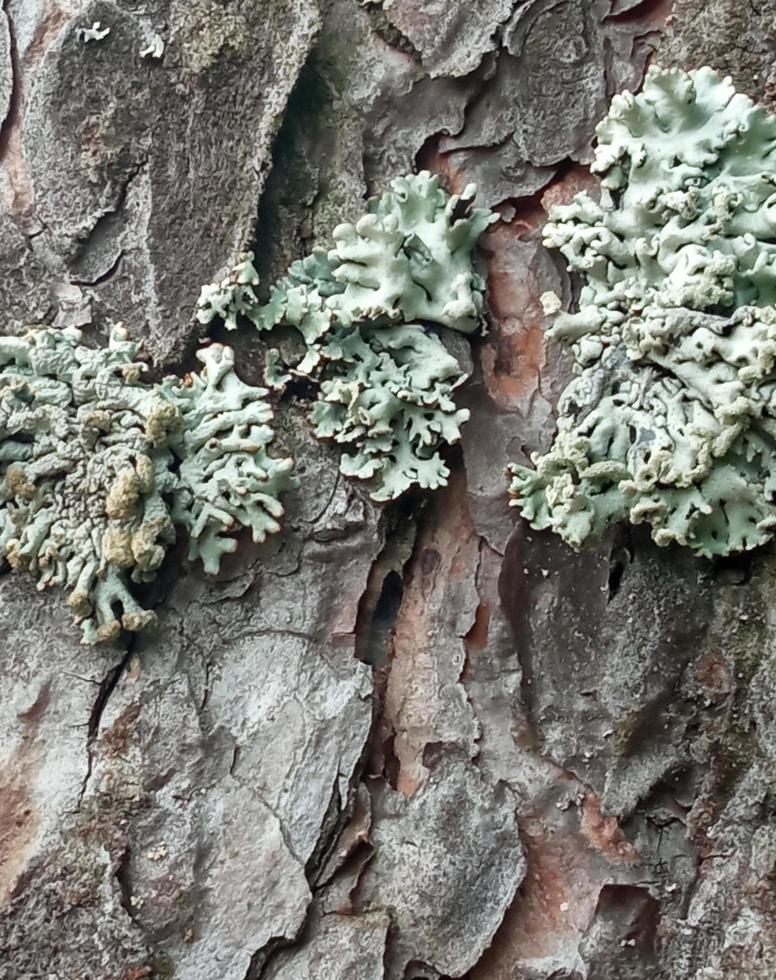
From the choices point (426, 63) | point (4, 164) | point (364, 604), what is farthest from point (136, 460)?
point (426, 63)

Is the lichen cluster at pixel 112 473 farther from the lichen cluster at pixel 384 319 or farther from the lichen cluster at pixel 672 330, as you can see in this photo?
the lichen cluster at pixel 672 330

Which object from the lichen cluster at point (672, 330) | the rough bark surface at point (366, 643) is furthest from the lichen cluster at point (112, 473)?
the lichen cluster at point (672, 330)

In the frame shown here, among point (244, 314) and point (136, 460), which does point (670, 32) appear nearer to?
point (244, 314)

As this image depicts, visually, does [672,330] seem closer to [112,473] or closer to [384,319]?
[384,319]

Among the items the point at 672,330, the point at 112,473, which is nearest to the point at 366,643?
the point at 112,473

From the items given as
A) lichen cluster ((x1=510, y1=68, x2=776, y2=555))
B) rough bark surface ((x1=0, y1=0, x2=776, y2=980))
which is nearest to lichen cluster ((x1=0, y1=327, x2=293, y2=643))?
rough bark surface ((x1=0, y1=0, x2=776, y2=980))

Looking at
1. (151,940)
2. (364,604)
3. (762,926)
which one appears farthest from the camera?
(364,604)
